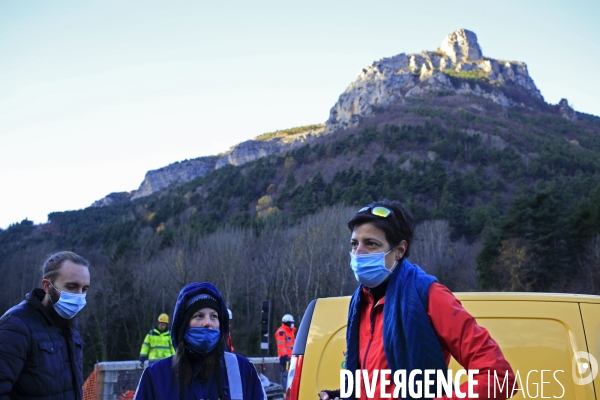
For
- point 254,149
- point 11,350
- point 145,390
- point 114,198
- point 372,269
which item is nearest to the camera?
point 372,269

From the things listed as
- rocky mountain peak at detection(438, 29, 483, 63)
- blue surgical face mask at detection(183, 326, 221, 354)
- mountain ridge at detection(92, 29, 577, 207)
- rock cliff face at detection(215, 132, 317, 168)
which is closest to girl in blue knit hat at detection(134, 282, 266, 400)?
blue surgical face mask at detection(183, 326, 221, 354)

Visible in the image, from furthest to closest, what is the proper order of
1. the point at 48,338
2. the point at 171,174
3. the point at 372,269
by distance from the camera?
the point at 171,174 < the point at 48,338 < the point at 372,269

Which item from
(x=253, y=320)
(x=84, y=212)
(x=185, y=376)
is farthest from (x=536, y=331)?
(x=84, y=212)

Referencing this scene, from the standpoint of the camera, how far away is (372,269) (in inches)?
98.5

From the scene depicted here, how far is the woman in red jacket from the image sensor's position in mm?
2072

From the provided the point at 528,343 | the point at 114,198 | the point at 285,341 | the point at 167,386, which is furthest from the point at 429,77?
the point at 167,386

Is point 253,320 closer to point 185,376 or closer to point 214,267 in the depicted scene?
point 214,267

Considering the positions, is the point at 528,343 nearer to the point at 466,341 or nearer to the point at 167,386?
the point at 466,341

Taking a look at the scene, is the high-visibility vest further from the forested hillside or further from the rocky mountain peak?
the rocky mountain peak

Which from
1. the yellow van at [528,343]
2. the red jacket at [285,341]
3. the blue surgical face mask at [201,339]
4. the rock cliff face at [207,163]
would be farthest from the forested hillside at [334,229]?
the rock cliff face at [207,163]

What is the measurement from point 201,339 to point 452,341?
1.25 meters

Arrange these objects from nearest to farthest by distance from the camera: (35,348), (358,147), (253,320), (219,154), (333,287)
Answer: (35,348) < (333,287) < (253,320) < (358,147) < (219,154)

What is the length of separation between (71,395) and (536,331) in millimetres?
2986

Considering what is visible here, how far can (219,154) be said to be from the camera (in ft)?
569
